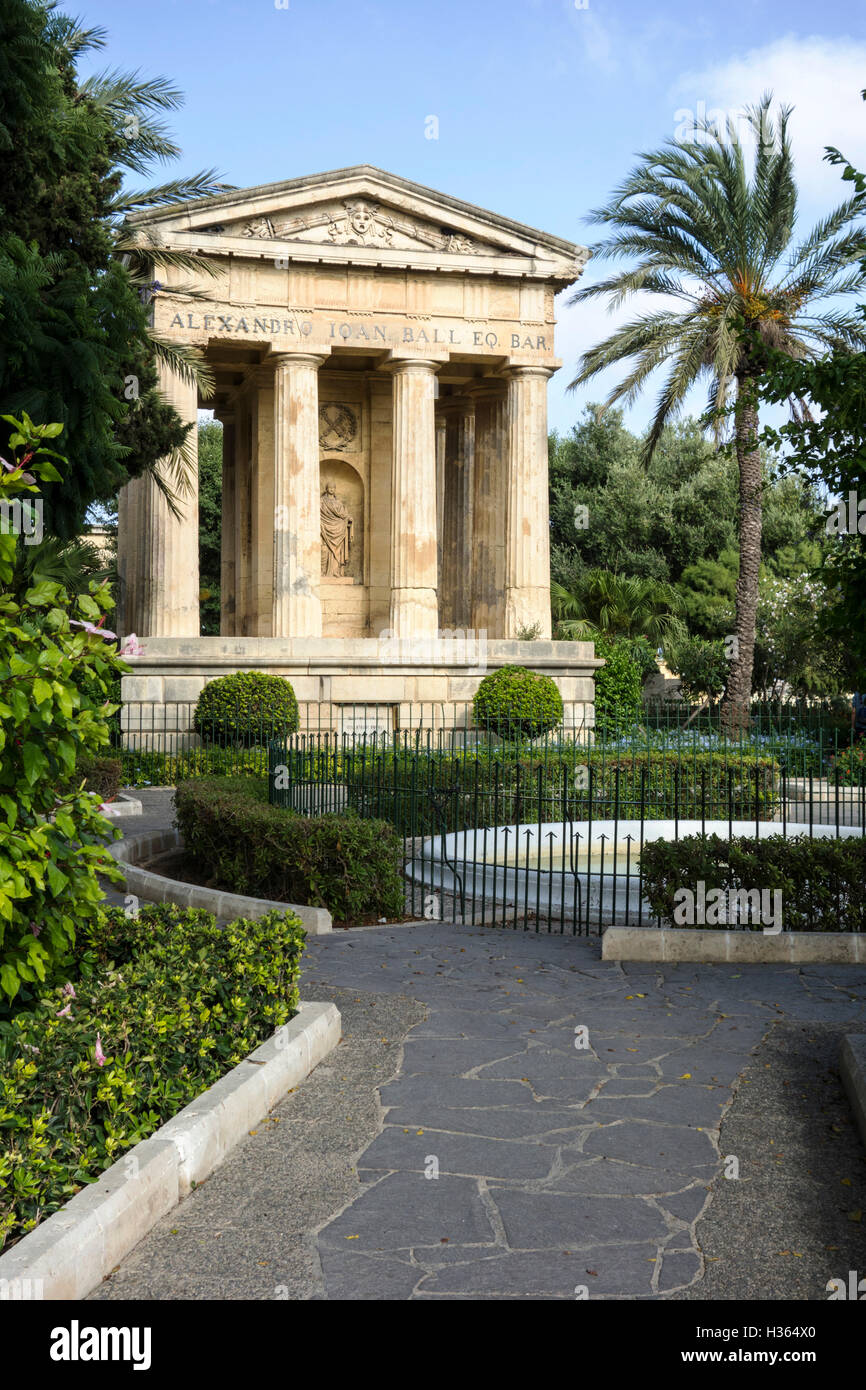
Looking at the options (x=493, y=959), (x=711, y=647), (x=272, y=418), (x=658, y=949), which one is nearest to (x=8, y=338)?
(x=493, y=959)

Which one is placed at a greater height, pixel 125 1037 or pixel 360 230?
pixel 360 230

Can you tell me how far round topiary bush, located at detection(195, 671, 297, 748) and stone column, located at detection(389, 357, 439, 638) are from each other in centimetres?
478

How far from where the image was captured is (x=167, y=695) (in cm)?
2358

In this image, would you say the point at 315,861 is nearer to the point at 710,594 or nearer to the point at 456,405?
the point at 456,405

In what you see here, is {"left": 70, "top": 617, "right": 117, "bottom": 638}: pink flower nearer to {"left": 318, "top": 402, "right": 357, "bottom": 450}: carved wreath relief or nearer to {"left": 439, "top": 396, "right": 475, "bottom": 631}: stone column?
{"left": 318, "top": 402, "right": 357, "bottom": 450}: carved wreath relief

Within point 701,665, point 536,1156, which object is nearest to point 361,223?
point 701,665

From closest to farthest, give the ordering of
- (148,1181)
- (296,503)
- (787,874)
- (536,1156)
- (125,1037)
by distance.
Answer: (148,1181) → (125,1037) → (536,1156) → (787,874) → (296,503)

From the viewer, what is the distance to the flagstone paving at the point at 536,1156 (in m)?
4.04

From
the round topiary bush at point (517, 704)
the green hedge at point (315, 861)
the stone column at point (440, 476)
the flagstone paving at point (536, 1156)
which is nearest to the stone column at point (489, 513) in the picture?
the stone column at point (440, 476)

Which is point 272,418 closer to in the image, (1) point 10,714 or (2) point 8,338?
(2) point 8,338

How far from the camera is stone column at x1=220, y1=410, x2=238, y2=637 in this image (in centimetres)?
3061

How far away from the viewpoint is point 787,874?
29.4 feet

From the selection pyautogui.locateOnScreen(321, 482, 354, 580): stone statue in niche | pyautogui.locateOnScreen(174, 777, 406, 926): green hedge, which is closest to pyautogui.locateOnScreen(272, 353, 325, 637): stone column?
pyautogui.locateOnScreen(321, 482, 354, 580): stone statue in niche

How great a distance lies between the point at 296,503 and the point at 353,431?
14.9 ft
